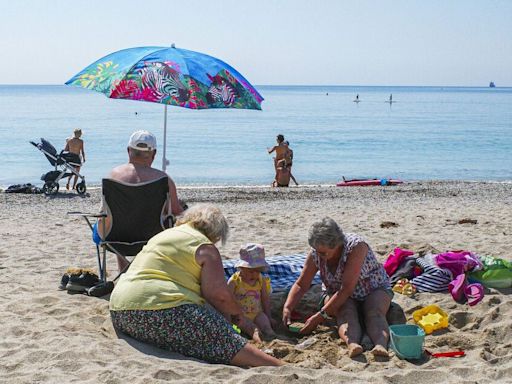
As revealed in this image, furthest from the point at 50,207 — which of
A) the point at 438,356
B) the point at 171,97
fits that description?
the point at 438,356

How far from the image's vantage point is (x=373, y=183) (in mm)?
15797

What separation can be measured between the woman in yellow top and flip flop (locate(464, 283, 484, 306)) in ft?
5.62

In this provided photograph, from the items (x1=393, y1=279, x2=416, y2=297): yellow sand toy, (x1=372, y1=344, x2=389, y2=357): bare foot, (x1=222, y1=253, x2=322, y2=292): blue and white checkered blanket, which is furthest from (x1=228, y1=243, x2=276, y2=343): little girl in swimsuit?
(x1=393, y1=279, x2=416, y2=297): yellow sand toy

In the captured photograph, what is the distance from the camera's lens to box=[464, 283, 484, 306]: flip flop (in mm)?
4738

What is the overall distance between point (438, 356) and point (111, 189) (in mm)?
2499

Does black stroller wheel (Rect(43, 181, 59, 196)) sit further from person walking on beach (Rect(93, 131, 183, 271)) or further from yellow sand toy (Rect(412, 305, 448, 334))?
yellow sand toy (Rect(412, 305, 448, 334))

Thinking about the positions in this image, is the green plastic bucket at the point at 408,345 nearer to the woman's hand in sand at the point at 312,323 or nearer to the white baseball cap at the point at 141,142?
the woman's hand in sand at the point at 312,323

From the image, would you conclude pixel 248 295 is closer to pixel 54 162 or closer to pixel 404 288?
pixel 404 288

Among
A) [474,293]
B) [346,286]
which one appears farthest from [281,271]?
[474,293]

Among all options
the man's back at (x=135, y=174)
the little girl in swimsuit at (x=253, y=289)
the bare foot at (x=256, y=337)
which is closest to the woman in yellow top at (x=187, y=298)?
the bare foot at (x=256, y=337)

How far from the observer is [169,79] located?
5664mm

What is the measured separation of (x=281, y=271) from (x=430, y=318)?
1224 mm

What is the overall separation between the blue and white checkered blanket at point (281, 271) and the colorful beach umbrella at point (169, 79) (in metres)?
1.35

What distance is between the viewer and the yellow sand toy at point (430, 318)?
14.5 feet
